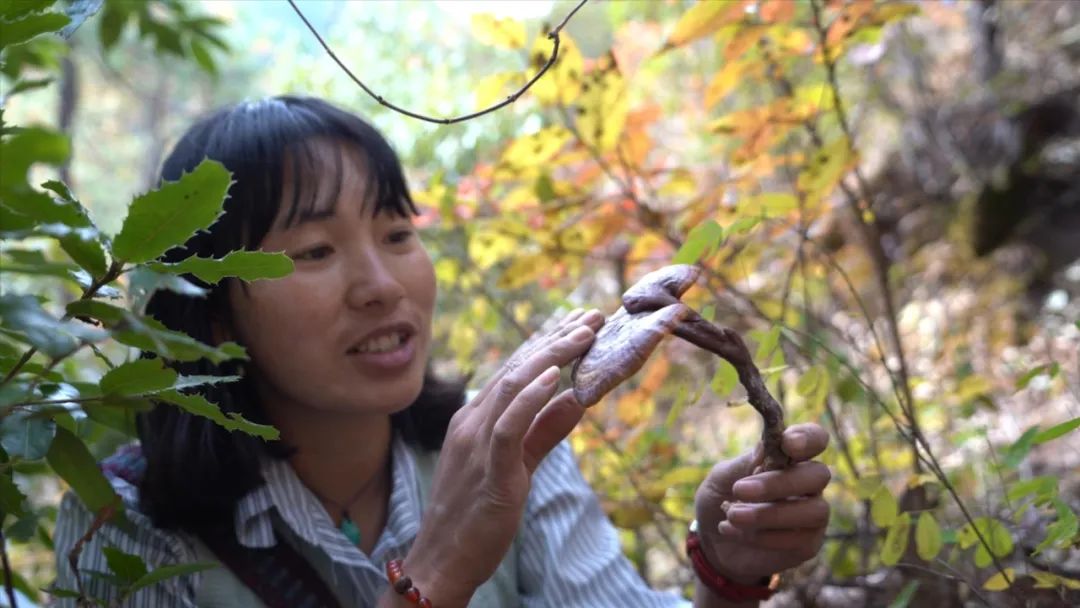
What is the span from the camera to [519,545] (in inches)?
67.2

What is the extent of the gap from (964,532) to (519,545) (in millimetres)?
780

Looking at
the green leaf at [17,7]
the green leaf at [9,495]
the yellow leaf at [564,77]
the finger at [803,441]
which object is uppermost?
the yellow leaf at [564,77]

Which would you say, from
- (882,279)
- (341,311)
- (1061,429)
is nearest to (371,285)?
(341,311)

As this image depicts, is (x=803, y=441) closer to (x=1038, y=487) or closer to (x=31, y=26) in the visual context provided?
(x=1038, y=487)

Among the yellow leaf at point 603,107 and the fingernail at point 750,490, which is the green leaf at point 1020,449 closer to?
the fingernail at point 750,490

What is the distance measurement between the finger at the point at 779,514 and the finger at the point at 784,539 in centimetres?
2

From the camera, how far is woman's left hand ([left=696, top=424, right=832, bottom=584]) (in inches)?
45.8

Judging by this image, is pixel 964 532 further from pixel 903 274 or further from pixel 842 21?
pixel 903 274

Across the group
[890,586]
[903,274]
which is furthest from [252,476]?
[903,274]

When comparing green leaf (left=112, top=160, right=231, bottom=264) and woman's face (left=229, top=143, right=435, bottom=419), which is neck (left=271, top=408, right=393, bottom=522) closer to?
woman's face (left=229, top=143, right=435, bottom=419)

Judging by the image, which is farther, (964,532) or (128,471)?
(128,471)

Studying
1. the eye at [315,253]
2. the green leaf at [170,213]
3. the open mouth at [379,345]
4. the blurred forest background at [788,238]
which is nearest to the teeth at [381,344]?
the open mouth at [379,345]

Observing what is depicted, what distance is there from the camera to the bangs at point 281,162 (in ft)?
4.67

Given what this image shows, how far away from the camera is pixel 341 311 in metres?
1.41
